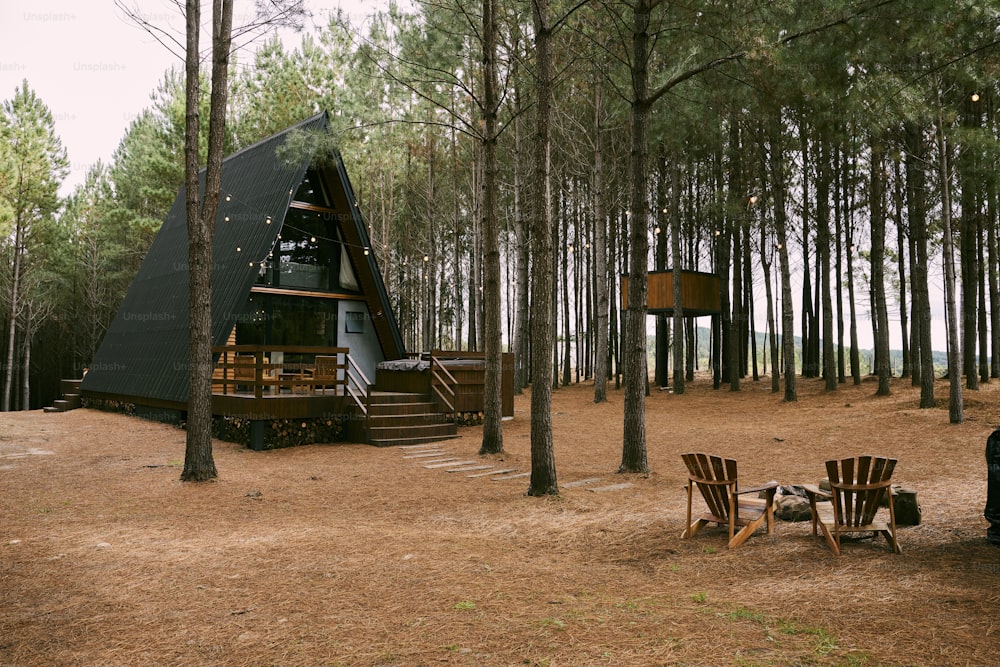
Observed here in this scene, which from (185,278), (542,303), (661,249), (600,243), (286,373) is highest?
(661,249)

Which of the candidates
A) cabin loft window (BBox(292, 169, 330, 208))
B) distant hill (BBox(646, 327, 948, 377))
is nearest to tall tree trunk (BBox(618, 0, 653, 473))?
cabin loft window (BBox(292, 169, 330, 208))

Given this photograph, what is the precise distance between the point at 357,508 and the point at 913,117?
1146 centimetres

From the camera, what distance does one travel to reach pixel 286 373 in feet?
49.2


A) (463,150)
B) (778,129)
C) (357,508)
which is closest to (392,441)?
(357,508)

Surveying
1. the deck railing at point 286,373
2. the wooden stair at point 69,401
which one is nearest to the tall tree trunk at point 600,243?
the deck railing at point 286,373

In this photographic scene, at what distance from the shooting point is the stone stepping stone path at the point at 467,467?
8.26 m

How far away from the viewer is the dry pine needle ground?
11.0ft

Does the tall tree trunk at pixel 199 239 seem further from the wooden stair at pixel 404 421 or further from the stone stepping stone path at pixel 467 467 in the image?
the wooden stair at pixel 404 421

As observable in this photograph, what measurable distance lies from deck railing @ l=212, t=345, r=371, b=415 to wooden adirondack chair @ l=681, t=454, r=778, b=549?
26.0 feet

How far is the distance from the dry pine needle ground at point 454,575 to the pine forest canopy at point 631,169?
4.28 metres

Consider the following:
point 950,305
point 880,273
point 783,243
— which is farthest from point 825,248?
point 950,305

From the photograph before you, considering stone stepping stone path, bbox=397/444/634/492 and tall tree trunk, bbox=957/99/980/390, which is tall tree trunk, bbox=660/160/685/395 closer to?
tall tree trunk, bbox=957/99/980/390

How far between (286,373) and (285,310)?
5.07ft

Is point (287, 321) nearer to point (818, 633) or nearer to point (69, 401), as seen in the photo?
point (69, 401)
